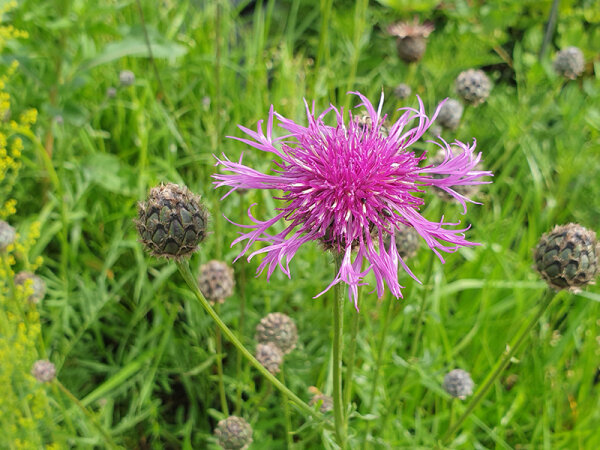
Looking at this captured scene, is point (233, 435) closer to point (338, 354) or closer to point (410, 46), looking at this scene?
point (338, 354)

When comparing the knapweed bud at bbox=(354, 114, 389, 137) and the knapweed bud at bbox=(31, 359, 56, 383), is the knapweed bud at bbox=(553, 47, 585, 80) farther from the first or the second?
the knapweed bud at bbox=(31, 359, 56, 383)

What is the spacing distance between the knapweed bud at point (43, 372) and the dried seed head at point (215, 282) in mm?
488

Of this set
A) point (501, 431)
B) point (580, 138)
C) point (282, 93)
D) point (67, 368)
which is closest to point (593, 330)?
point (501, 431)

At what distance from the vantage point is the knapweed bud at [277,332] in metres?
1.62

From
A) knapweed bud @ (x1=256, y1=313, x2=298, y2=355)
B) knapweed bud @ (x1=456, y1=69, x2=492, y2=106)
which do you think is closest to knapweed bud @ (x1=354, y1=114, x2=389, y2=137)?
knapweed bud @ (x1=256, y1=313, x2=298, y2=355)

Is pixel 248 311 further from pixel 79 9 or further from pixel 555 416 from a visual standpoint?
pixel 79 9

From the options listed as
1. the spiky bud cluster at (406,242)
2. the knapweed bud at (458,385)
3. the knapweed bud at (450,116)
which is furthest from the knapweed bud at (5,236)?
the knapweed bud at (450,116)

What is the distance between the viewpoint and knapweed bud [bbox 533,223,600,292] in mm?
1259

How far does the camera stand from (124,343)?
2139mm

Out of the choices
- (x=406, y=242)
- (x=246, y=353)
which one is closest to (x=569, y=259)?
(x=406, y=242)

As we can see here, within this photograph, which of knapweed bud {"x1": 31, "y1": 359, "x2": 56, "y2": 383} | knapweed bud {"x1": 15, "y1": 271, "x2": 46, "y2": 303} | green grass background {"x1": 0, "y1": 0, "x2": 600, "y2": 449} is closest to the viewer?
knapweed bud {"x1": 31, "y1": 359, "x2": 56, "y2": 383}

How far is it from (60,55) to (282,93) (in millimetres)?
1122

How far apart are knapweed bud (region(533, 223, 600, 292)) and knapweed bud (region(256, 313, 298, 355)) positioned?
739 mm

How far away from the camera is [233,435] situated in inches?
59.1
